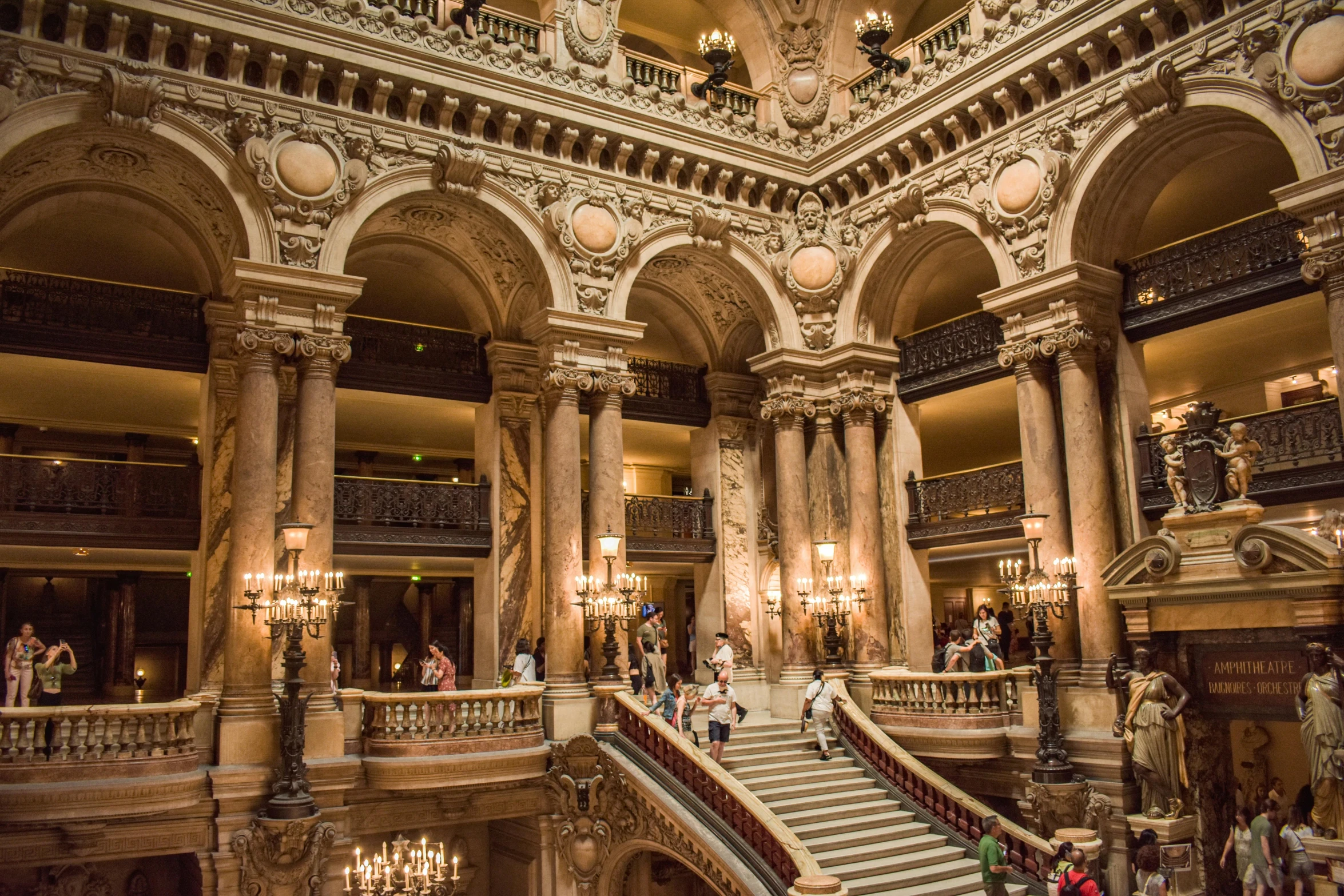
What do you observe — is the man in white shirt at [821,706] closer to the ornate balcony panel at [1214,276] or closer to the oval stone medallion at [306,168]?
the ornate balcony panel at [1214,276]

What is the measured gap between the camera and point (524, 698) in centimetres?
Answer: 1467

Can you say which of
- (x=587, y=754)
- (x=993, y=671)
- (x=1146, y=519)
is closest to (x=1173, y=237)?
(x=1146, y=519)

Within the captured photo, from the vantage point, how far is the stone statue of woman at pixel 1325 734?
11.0 m

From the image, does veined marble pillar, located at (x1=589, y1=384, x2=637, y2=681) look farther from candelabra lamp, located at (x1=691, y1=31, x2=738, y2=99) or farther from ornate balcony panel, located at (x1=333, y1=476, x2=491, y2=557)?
candelabra lamp, located at (x1=691, y1=31, x2=738, y2=99)

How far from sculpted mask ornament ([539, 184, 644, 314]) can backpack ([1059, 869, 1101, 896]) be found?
1031 cm

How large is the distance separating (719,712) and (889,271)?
8437 mm

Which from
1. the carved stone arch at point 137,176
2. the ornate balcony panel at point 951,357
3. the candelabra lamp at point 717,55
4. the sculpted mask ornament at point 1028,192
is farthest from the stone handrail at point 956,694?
the carved stone arch at point 137,176

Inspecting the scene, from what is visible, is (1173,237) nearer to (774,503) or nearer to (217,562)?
(774,503)

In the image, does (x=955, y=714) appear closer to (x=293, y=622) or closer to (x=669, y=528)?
(x=669, y=528)

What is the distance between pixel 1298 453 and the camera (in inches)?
526

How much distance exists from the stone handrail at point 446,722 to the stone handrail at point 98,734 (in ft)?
7.18

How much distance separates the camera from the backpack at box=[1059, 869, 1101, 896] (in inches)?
390

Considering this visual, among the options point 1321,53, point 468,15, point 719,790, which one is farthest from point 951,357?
point 468,15

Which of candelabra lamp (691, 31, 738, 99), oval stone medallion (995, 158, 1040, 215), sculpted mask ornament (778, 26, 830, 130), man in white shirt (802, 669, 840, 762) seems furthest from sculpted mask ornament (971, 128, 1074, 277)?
man in white shirt (802, 669, 840, 762)
